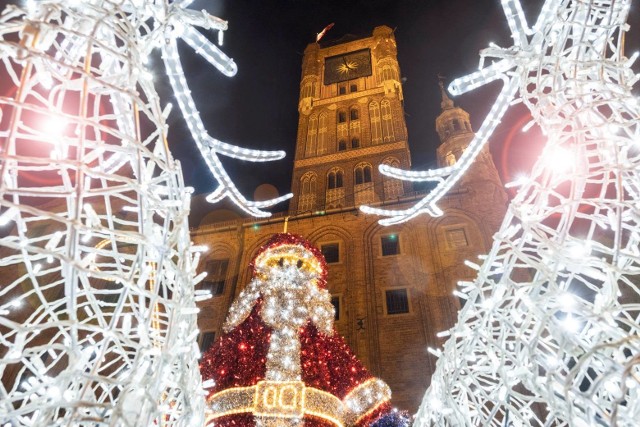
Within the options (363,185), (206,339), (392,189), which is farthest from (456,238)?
(206,339)

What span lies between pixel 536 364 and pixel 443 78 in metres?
25.4

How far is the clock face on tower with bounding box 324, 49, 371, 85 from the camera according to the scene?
24.1 m

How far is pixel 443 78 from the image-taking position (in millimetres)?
24266

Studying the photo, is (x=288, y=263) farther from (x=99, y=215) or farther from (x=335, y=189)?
(x=335, y=189)

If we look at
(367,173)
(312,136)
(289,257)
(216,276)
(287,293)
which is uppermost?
(312,136)

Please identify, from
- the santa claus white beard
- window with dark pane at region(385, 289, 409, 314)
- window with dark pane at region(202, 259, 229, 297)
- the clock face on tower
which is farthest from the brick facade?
the clock face on tower

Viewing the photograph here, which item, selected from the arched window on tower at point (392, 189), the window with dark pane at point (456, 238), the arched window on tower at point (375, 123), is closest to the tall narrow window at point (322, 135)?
the arched window on tower at point (375, 123)

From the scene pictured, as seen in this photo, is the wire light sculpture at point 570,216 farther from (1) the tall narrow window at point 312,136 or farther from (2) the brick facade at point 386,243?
(1) the tall narrow window at point 312,136

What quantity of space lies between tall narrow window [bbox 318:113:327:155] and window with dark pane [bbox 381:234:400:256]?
6988mm

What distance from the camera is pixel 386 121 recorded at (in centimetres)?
2072

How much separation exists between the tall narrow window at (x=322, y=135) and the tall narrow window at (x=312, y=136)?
0.22 metres

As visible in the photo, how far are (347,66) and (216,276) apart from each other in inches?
633

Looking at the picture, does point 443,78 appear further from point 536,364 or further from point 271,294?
point 536,364

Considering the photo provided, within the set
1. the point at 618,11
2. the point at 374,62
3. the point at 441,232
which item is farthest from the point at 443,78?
the point at 618,11
